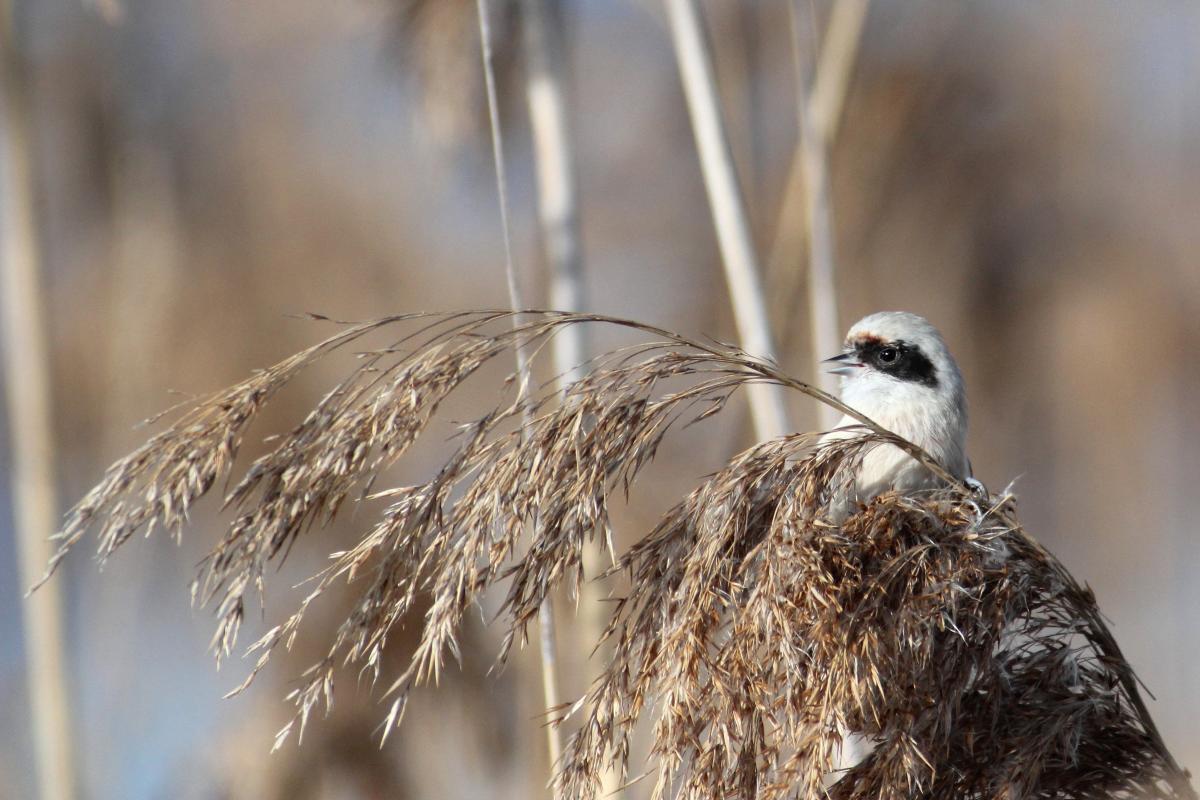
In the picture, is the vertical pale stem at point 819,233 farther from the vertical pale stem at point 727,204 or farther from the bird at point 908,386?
the bird at point 908,386

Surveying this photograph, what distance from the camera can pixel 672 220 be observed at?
3.52 m

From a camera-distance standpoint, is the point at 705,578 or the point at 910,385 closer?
the point at 705,578

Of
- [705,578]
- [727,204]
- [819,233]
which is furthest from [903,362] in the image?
[705,578]

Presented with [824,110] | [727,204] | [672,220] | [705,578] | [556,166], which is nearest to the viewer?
[705,578]

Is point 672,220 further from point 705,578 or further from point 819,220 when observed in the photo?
point 705,578

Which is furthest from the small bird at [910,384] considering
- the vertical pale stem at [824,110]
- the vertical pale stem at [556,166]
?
the vertical pale stem at [824,110]

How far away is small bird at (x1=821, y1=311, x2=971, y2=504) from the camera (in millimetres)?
1713

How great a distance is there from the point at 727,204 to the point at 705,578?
1.10m

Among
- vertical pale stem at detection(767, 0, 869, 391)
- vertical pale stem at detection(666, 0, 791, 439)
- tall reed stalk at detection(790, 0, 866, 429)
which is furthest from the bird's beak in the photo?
vertical pale stem at detection(767, 0, 869, 391)

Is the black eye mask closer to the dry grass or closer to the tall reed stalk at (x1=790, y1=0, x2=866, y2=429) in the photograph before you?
the tall reed stalk at (x1=790, y1=0, x2=866, y2=429)

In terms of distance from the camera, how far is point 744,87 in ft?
10.2

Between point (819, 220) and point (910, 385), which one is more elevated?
point (819, 220)

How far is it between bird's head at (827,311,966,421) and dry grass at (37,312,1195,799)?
1.92 feet

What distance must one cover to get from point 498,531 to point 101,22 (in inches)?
113
